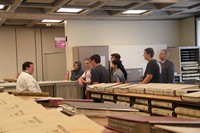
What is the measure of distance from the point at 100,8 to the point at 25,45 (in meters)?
3.88

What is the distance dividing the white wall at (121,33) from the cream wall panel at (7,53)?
244 cm

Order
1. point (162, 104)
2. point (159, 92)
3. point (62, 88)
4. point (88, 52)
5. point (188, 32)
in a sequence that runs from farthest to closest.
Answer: point (188, 32) < point (88, 52) < point (62, 88) < point (159, 92) < point (162, 104)

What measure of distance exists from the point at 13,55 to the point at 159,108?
742 cm

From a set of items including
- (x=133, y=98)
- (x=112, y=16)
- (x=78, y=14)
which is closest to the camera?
(x=133, y=98)

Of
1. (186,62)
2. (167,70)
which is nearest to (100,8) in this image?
(167,70)

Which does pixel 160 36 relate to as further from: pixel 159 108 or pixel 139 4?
pixel 159 108

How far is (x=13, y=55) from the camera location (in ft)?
30.7

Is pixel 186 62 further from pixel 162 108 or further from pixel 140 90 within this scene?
pixel 162 108

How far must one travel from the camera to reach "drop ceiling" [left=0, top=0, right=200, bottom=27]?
19.2 feet

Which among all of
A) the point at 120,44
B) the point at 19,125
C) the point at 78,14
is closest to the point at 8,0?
the point at 78,14

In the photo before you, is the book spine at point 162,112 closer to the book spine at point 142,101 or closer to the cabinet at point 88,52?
the book spine at point 142,101

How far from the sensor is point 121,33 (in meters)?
8.18

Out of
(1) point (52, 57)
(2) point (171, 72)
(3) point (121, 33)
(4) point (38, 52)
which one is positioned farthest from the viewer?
(1) point (52, 57)

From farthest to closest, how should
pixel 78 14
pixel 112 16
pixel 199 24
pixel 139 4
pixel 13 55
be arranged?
1. pixel 13 55
2. pixel 199 24
3. pixel 112 16
4. pixel 78 14
5. pixel 139 4
